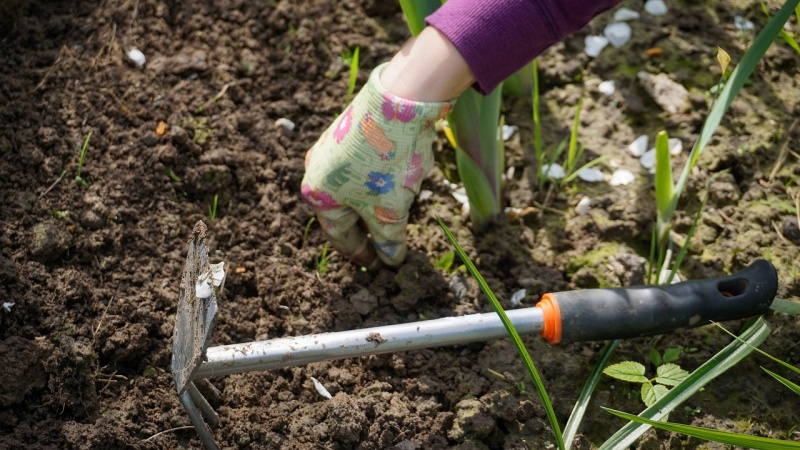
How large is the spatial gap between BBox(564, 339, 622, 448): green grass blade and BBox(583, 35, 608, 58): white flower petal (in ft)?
2.84

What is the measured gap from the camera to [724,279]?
1.49 meters

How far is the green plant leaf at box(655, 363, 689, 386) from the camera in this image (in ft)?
4.81

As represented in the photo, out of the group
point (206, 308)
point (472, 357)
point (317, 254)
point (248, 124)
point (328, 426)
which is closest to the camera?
point (206, 308)

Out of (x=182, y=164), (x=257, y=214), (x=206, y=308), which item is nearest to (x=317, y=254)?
(x=257, y=214)

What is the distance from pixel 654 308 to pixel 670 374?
0.13m

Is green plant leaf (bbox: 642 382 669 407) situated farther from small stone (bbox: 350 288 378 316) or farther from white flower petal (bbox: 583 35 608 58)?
white flower petal (bbox: 583 35 608 58)

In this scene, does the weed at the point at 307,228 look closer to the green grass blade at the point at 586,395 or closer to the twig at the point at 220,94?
the twig at the point at 220,94

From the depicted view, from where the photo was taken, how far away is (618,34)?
2105 mm

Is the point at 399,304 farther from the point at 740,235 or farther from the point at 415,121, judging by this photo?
the point at 740,235

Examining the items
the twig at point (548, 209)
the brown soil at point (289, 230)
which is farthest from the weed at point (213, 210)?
the twig at point (548, 209)

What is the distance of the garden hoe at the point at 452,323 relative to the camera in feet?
4.26

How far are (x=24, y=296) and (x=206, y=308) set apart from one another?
47 centimetres

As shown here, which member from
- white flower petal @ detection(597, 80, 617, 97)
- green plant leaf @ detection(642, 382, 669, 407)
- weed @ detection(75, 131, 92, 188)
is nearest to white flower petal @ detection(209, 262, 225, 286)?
weed @ detection(75, 131, 92, 188)

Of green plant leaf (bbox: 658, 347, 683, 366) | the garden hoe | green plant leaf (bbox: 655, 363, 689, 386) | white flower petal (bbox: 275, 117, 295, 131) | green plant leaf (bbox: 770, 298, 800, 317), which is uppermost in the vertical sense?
white flower petal (bbox: 275, 117, 295, 131)
